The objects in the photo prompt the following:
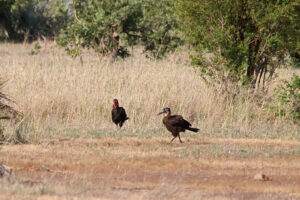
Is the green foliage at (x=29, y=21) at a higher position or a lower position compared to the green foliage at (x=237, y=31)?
higher

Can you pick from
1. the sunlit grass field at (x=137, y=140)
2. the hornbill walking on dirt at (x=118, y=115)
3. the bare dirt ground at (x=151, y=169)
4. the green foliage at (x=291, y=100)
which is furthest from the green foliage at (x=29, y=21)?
the bare dirt ground at (x=151, y=169)

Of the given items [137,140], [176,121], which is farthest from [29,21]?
[176,121]

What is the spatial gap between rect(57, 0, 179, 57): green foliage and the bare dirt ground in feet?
36.8

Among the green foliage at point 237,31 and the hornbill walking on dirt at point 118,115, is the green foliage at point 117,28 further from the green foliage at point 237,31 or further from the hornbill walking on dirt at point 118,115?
the hornbill walking on dirt at point 118,115

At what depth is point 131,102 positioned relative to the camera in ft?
52.1

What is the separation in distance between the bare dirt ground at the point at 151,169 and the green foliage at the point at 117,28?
1121 cm

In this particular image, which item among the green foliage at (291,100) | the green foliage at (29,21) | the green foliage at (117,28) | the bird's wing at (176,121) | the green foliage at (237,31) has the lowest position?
the bird's wing at (176,121)

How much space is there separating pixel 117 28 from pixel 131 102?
9944 millimetres

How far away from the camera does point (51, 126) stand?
1443 cm

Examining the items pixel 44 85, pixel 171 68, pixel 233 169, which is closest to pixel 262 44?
pixel 171 68

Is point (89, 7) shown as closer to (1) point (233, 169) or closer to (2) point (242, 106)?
(2) point (242, 106)

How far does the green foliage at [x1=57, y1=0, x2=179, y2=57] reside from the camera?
2416 centimetres

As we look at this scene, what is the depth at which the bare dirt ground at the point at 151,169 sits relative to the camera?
7613mm

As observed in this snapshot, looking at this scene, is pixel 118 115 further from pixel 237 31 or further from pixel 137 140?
pixel 237 31
